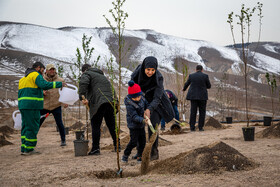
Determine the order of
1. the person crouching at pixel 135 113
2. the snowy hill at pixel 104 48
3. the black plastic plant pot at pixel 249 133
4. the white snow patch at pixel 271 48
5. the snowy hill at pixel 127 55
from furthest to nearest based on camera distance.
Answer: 1. the white snow patch at pixel 271 48
2. the snowy hill at pixel 104 48
3. the snowy hill at pixel 127 55
4. the black plastic plant pot at pixel 249 133
5. the person crouching at pixel 135 113

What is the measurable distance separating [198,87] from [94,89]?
3.65 metres

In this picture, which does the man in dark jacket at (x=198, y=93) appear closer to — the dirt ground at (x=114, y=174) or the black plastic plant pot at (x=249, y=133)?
the black plastic plant pot at (x=249, y=133)

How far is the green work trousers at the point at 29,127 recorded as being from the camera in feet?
16.2

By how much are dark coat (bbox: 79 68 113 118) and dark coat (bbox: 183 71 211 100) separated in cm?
329

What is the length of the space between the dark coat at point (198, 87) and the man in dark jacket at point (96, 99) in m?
3.28

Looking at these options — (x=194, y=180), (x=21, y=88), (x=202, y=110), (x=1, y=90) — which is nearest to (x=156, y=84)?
(x=194, y=180)

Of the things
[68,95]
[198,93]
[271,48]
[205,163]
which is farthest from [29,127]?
[271,48]

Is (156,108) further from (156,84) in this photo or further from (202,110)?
(202,110)

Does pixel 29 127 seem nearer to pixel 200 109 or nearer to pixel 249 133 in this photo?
pixel 249 133

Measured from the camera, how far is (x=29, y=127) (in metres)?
4.93

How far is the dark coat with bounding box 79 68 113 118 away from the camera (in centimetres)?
457

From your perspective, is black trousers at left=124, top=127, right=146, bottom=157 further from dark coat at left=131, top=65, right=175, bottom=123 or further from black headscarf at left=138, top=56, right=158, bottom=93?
black headscarf at left=138, top=56, right=158, bottom=93

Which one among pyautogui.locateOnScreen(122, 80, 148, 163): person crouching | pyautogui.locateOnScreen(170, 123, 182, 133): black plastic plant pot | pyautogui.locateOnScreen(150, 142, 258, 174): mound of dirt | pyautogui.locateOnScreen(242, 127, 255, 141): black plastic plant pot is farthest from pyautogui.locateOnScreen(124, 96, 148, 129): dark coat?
pyautogui.locateOnScreen(170, 123, 182, 133): black plastic plant pot

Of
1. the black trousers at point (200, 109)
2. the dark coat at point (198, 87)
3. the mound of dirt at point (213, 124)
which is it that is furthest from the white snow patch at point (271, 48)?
the black trousers at point (200, 109)
